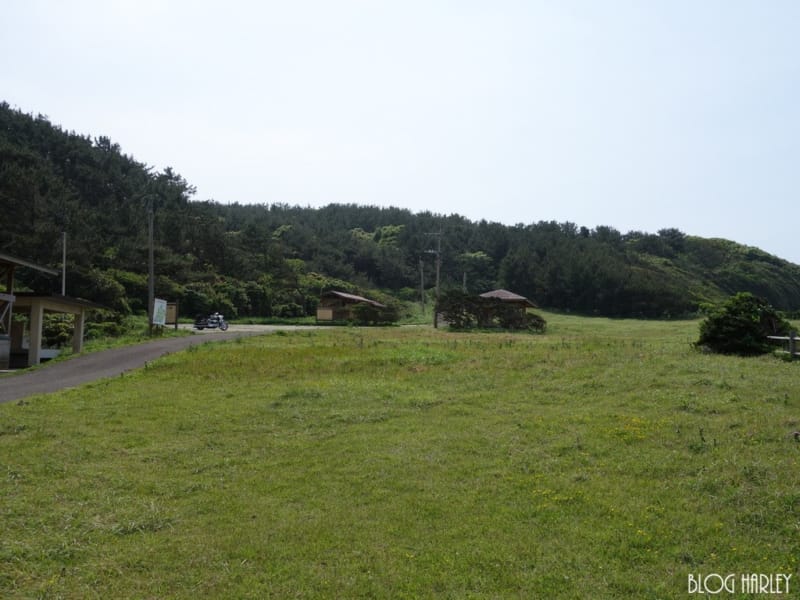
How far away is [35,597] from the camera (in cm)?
424

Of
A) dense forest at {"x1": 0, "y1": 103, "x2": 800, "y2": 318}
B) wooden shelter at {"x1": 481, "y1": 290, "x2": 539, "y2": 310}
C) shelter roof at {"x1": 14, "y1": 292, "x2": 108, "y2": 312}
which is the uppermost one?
dense forest at {"x1": 0, "y1": 103, "x2": 800, "y2": 318}

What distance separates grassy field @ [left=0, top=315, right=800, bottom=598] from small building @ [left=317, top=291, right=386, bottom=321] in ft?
114

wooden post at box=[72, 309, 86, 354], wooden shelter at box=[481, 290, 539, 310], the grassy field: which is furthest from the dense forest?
the grassy field

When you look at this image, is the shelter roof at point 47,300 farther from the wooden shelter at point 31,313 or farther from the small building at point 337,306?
the small building at point 337,306

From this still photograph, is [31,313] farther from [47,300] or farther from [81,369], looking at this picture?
[81,369]

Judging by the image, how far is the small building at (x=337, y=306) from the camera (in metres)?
47.7

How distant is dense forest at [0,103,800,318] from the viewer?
141ft

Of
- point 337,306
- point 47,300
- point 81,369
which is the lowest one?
point 81,369

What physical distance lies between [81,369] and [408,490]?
14.4 meters

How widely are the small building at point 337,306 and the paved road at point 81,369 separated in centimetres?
2413

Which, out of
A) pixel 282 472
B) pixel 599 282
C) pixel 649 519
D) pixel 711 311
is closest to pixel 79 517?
pixel 282 472

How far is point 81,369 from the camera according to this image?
17.4 m

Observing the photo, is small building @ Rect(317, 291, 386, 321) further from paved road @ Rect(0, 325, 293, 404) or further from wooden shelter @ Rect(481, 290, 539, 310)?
paved road @ Rect(0, 325, 293, 404)

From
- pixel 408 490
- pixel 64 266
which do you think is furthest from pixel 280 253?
pixel 408 490
